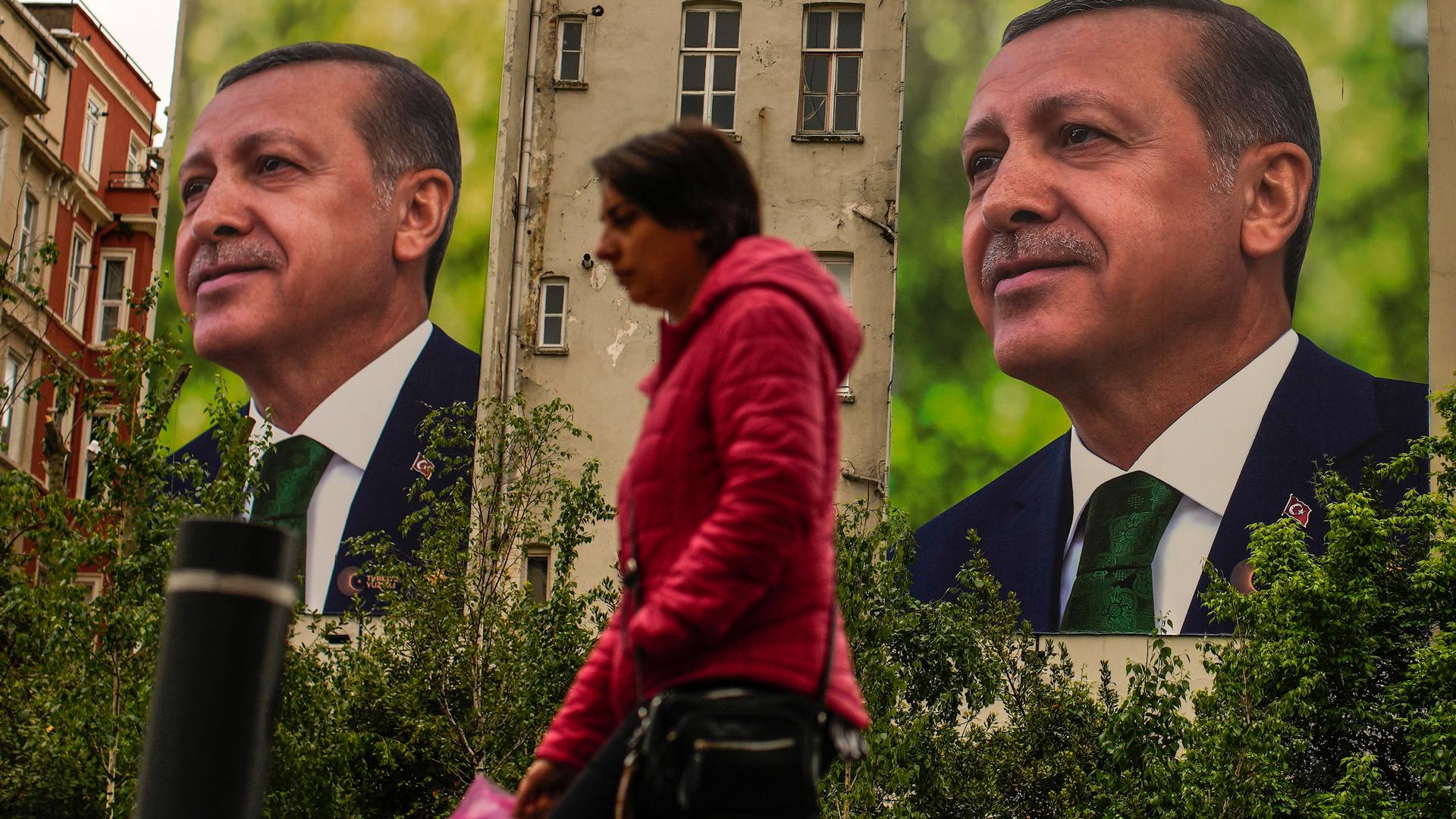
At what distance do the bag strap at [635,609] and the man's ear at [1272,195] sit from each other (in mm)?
28218

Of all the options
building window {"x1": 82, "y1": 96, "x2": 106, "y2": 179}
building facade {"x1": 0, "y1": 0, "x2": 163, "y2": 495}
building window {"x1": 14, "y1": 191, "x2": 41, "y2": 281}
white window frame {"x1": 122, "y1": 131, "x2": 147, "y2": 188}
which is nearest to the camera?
building facade {"x1": 0, "y1": 0, "x2": 163, "y2": 495}

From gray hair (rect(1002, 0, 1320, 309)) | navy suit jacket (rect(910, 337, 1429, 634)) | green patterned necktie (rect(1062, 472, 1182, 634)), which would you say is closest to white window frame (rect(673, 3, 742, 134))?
gray hair (rect(1002, 0, 1320, 309))

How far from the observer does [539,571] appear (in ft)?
107

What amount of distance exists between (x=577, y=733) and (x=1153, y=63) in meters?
28.3

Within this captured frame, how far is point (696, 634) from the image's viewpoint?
3.57 meters

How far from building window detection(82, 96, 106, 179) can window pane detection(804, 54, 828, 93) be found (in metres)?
21.8

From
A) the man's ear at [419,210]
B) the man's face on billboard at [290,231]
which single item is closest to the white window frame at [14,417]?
the man's face on billboard at [290,231]

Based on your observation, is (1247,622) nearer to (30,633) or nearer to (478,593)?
(478,593)

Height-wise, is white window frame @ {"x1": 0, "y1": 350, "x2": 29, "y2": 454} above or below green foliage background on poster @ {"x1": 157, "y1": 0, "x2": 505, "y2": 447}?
below

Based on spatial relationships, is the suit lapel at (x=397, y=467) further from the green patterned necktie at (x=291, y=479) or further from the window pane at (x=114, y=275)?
the window pane at (x=114, y=275)

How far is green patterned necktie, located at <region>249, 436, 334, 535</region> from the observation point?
32375 millimetres

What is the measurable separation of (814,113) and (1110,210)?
20.7ft

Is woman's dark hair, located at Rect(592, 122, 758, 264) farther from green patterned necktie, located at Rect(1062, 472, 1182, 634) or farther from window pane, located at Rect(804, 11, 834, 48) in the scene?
window pane, located at Rect(804, 11, 834, 48)

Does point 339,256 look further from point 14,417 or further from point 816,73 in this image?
point 14,417
